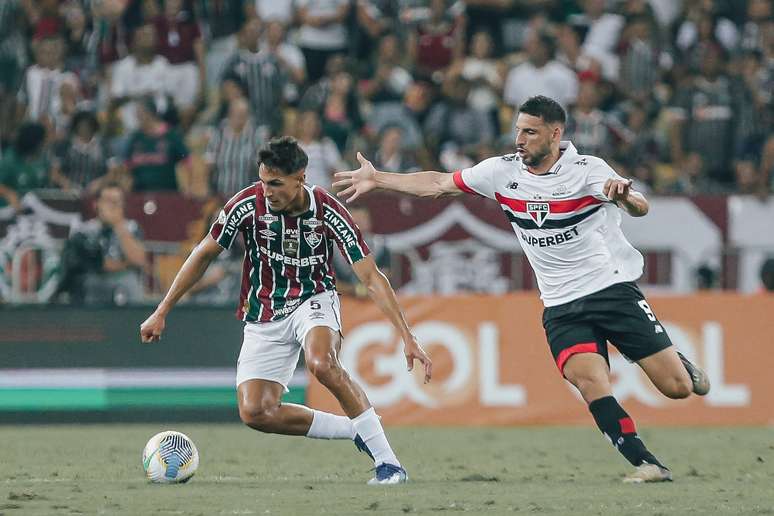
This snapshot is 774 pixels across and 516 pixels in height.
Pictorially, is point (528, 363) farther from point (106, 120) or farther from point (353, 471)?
point (106, 120)

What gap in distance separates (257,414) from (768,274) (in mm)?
7714

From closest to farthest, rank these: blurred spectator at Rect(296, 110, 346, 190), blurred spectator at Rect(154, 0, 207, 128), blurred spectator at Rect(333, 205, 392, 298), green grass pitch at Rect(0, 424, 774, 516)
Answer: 1. green grass pitch at Rect(0, 424, 774, 516)
2. blurred spectator at Rect(333, 205, 392, 298)
3. blurred spectator at Rect(296, 110, 346, 190)
4. blurred spectator at Rect(154, 0, 207, 128)

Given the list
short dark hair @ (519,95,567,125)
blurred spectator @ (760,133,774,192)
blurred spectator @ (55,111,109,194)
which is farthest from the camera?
blurred spectator @ (760,133,774,192)

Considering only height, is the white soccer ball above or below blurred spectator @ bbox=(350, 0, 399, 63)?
below

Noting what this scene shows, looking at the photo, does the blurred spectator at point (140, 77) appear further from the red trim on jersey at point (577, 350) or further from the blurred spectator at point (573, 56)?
the red trim on jersey at point (577, 350)

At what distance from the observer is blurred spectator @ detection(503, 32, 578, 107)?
58.0 feet

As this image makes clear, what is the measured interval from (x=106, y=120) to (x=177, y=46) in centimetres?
139

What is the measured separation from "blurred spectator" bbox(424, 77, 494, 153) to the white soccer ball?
8.66 meters

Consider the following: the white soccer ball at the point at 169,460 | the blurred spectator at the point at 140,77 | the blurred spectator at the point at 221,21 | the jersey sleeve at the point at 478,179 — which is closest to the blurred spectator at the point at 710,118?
the blurred spectator at the point at 221,21

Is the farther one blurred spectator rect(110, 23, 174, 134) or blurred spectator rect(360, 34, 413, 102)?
blurred spectator rect(110, 23, 174, 134)

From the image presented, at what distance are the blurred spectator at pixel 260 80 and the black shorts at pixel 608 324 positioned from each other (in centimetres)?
887

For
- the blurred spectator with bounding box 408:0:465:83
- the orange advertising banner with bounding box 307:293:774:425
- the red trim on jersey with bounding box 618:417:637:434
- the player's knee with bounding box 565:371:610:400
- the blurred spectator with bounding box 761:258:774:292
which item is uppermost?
the blurred spectator with bounding box 408:0:465:83

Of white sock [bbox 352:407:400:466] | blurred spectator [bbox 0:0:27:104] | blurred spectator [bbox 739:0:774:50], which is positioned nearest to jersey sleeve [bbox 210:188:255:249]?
white sock [bbox 352:407:400:466]

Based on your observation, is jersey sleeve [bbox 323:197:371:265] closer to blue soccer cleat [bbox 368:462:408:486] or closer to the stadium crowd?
blue soccer cleat [bbox 368:462:408:486]
